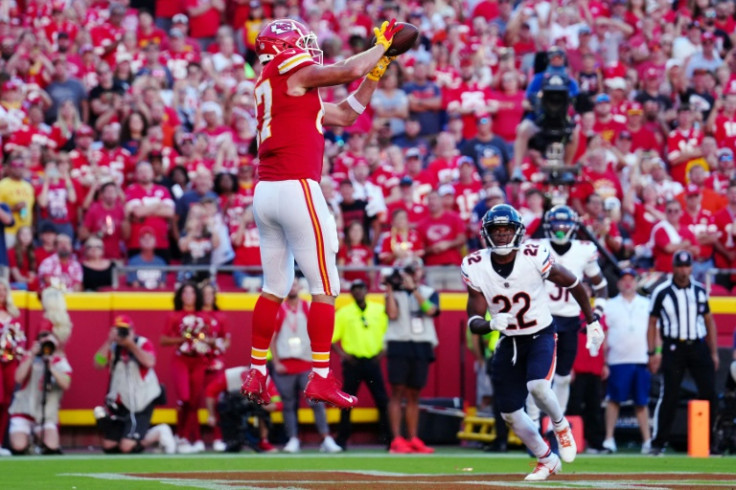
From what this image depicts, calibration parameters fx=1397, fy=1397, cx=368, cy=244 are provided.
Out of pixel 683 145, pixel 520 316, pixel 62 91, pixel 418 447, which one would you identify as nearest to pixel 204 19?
pixel 62 91

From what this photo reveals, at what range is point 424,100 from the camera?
19109 millimetres

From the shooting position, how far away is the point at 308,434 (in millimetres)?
16109

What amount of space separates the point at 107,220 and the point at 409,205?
3.60m

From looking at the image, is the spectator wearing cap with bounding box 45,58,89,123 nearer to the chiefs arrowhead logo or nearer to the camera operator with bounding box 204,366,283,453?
the camera operator with bounding box 204,366,283,453

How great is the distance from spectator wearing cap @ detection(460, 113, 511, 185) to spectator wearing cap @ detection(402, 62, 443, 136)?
80 cm

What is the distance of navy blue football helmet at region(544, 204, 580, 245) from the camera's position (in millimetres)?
12758

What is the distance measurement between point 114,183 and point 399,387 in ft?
13.3

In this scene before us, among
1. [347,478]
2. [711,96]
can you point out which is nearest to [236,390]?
[347,478]

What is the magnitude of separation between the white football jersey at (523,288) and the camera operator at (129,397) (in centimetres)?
550

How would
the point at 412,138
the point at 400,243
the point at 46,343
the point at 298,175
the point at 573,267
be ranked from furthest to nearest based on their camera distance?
the point at 412,138 → the point at 400,243 → the point at 46,343 → the point at 573,267 → the point at 298,175

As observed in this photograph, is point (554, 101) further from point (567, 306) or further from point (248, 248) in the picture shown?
point (248, 248)

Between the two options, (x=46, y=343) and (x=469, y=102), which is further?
(x=469, y=102)

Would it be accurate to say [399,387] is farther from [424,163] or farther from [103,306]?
[424,163]

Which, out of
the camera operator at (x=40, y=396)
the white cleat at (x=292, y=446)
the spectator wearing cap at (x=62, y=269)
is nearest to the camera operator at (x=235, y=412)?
the white cleat at (x=292, y=446)
